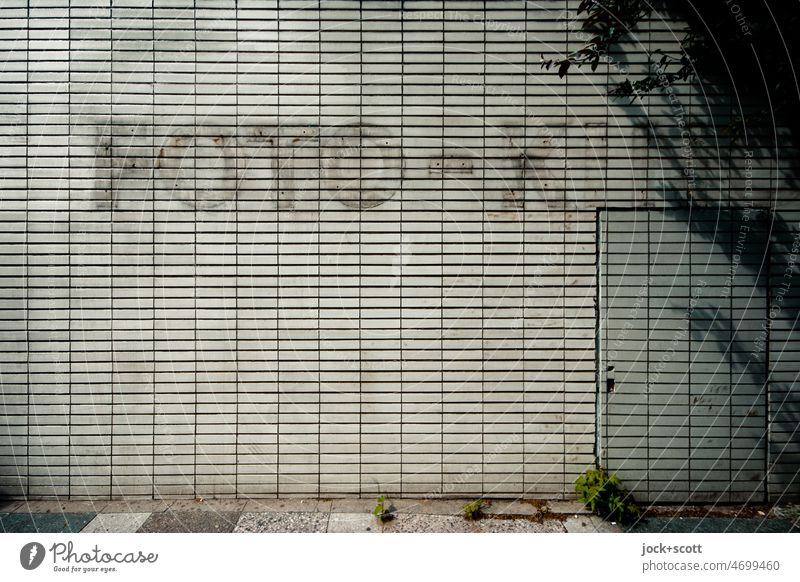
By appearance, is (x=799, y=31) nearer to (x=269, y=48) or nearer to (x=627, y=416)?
(x=627, y=416)

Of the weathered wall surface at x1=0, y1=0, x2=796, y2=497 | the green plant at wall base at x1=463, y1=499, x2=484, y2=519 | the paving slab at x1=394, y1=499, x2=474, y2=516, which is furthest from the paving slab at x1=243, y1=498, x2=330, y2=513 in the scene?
the green plant at wall base at x1=463, y1=499, x2=484, y2=519

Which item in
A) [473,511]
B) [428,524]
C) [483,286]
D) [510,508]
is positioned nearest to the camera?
[428,524]

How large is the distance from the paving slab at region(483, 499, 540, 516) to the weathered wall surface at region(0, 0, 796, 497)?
94 mm

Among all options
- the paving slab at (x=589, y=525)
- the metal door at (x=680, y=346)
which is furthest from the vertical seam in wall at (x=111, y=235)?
the metal door at (x=680, y=346)

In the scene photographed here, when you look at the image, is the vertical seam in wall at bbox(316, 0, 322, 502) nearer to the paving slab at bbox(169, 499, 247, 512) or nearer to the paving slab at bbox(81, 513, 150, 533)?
the paving slab at bbox(169, 499, 247, 512)

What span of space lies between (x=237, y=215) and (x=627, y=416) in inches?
169

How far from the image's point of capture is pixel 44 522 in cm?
454

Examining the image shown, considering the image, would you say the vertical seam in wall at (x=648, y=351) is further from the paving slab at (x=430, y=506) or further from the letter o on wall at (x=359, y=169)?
the letter o on wall at (x=359, y=169)

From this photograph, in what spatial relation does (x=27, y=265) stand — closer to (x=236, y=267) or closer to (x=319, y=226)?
(x=236, y=267)

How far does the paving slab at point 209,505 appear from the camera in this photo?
15.4 ft

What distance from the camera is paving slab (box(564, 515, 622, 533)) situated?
444cm

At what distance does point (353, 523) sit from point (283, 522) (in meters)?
0.64

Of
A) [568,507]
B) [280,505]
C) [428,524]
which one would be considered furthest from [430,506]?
[280,505]

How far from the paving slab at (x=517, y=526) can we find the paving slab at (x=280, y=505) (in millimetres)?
1551
